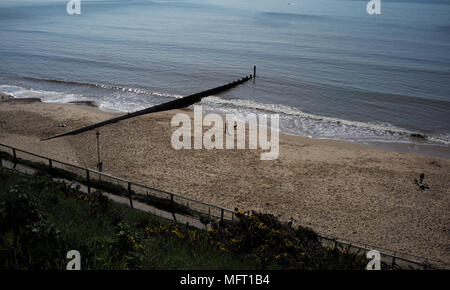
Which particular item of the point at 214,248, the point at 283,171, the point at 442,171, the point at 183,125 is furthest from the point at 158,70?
the point at 214,248

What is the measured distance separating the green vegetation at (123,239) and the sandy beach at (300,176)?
520cm

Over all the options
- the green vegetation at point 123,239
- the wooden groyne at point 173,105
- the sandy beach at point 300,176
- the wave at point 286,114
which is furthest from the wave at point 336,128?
the green vegetation at point 123,239

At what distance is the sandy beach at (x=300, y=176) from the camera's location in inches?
664

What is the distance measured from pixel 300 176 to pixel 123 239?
15.1 metres

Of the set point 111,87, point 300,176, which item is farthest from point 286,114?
point 111,87

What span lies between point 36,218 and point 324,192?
50.9 ft

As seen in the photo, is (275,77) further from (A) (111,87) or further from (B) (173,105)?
(A) (111,87)

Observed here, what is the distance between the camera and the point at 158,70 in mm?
54562

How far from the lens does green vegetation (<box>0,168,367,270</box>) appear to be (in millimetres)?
7176

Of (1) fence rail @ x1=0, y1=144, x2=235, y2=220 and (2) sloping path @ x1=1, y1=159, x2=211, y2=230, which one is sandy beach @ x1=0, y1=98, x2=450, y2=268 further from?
(2) sloping path @ x1=1, y1=159, x2=211, y2=230

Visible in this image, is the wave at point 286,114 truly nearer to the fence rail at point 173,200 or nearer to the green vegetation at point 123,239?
the fence rail at point 173,200

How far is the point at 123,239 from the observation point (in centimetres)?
844

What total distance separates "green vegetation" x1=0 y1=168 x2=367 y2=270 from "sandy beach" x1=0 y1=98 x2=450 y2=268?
205 inches

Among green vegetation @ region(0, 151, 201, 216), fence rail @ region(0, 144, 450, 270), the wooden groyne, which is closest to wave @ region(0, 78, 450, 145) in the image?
the wooden groyne
